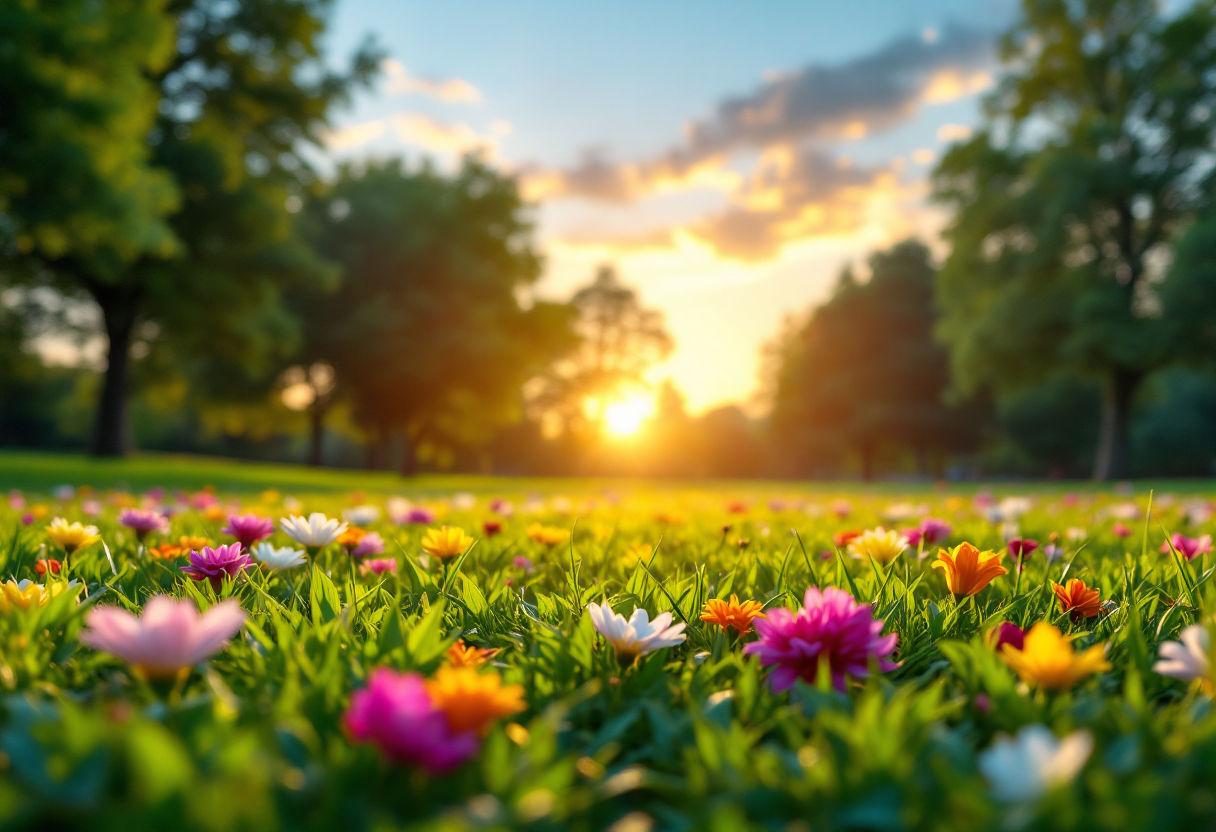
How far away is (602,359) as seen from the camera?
49531mm

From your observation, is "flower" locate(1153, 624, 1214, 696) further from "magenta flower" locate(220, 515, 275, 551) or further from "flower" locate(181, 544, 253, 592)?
"magenta flower" locate(220, 515, 275, 551)

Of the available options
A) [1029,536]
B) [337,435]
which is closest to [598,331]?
[337,435]

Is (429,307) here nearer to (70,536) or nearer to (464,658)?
(70,536)

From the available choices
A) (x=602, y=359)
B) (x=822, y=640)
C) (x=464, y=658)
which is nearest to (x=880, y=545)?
(x=822, y=640)

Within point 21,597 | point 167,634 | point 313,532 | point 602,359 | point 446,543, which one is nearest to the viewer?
point 167,634

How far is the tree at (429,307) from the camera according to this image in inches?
995

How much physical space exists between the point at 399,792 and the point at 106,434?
2191 centimetres

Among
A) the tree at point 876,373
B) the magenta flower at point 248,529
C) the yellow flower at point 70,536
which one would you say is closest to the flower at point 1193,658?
the magenta flower at point 248,529

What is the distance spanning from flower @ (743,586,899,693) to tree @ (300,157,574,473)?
23975mm

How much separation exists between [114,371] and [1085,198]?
27.0m

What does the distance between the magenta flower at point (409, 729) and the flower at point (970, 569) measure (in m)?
1.21

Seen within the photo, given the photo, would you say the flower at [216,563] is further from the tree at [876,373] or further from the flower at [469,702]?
the tree at [876,373]

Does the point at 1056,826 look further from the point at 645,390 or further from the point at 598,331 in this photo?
the point at 598,331

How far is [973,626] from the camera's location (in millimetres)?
1601
